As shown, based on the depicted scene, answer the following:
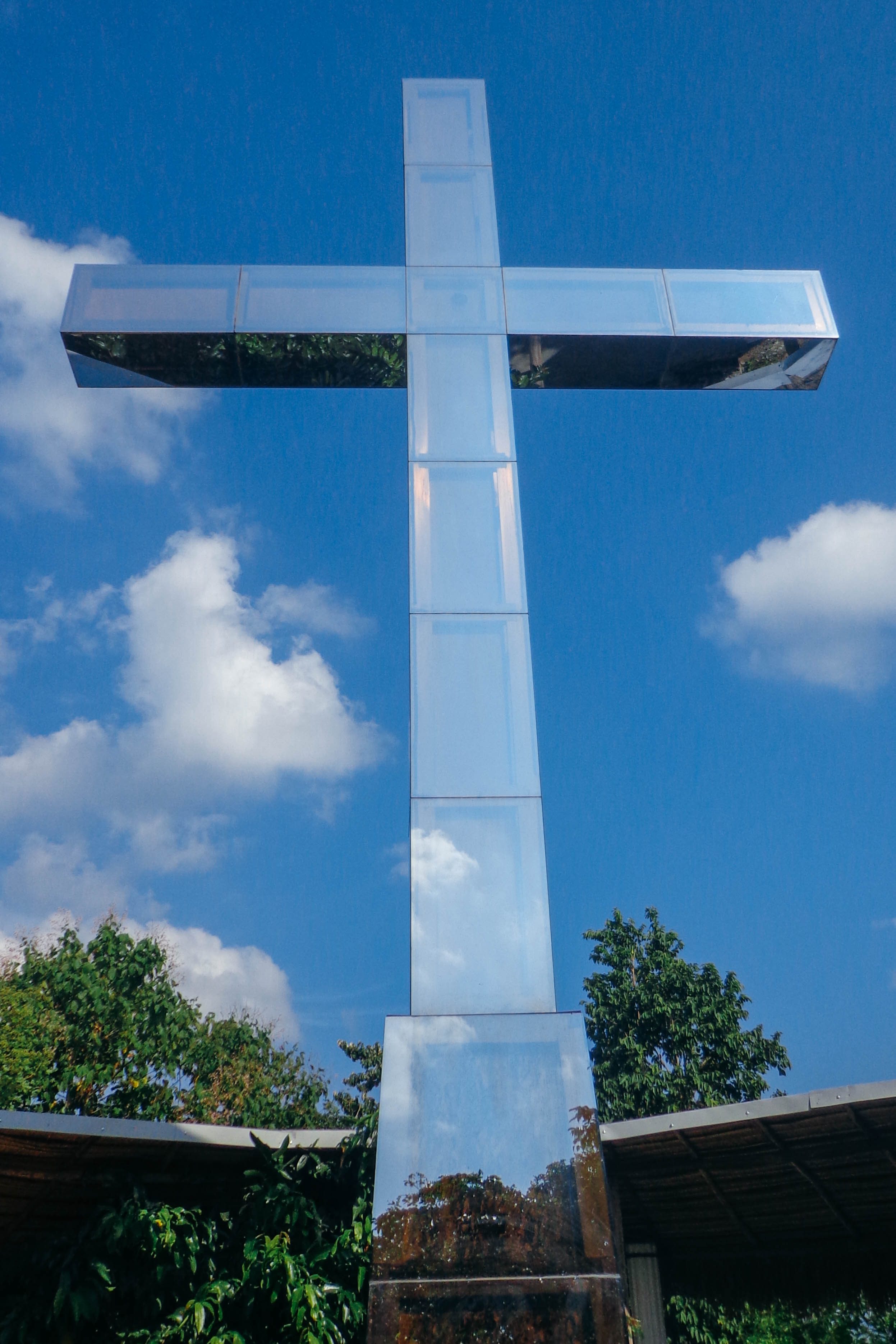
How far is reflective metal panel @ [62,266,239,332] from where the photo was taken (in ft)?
13.4

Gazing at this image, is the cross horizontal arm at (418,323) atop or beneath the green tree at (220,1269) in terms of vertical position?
atop

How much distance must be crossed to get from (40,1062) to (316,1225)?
1433 centimetres

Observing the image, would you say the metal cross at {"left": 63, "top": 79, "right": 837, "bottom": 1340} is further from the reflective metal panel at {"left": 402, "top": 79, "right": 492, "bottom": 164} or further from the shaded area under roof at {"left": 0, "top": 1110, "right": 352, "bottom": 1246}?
the shaded area under roof at {"left": 0, "top": 1110, "right": 352, "bottom": 1246}

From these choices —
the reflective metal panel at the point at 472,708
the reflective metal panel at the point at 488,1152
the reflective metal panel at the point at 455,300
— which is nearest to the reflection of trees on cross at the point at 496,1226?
the reflective metal panel at the point at 488,1152

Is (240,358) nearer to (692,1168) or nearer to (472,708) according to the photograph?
(472,708)

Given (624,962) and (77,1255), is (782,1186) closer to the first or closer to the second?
(77,1255)

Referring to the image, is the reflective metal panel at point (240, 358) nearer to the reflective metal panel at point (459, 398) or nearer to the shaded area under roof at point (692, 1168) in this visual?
the reflective metal panel at point (459, 398)

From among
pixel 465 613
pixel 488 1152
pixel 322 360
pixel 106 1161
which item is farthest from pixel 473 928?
pixel 322 360

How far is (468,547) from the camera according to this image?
3512 millimetres

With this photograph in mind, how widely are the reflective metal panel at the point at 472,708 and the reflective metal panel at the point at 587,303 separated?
1.50m

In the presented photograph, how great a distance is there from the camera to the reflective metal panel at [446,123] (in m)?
4.39

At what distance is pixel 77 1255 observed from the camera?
4301mm

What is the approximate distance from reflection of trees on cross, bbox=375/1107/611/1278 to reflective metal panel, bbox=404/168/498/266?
351 cm

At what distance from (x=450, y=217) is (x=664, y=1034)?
1693 centimetres
